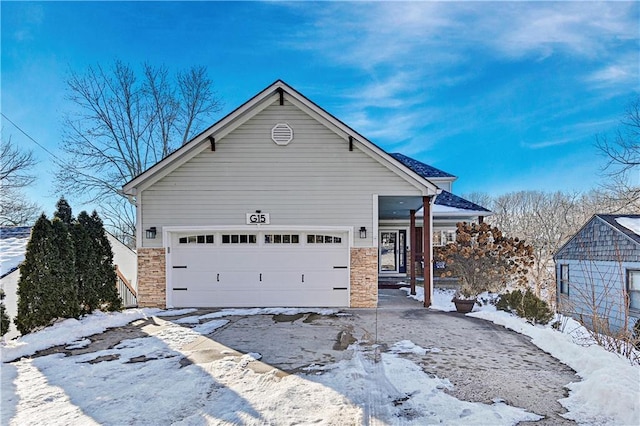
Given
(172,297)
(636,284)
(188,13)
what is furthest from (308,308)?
(636,284)

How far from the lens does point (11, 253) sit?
9.52m

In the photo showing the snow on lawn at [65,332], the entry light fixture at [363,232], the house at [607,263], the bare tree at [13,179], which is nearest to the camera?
the snow on lawn at [65,332]

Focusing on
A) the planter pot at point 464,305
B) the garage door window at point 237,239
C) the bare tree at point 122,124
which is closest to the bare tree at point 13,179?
the bare tree at point 122,124

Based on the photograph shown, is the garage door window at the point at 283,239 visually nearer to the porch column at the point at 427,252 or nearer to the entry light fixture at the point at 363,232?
the entry light fixture at the point at 363,232

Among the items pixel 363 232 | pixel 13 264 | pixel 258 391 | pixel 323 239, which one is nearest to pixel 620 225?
pixel 363 232

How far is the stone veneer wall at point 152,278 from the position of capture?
1001cm

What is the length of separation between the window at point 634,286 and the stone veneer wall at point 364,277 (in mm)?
8720

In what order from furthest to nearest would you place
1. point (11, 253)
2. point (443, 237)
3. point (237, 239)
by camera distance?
point (443, 237) → point (237, 239) → point (11, 253)

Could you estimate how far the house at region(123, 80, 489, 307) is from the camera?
32.9 ft

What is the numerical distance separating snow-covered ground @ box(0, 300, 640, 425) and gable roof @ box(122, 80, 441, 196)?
4.86m

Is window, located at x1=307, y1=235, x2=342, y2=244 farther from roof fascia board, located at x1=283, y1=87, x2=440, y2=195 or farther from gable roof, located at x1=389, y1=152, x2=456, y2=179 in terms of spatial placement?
gable roof, located at x1=389, y1=152, x2=456, y2=179

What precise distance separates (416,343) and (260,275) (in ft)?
15.9

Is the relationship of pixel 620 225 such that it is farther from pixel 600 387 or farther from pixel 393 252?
pixel 600 387

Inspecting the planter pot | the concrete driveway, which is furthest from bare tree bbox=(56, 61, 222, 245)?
the planter pot
